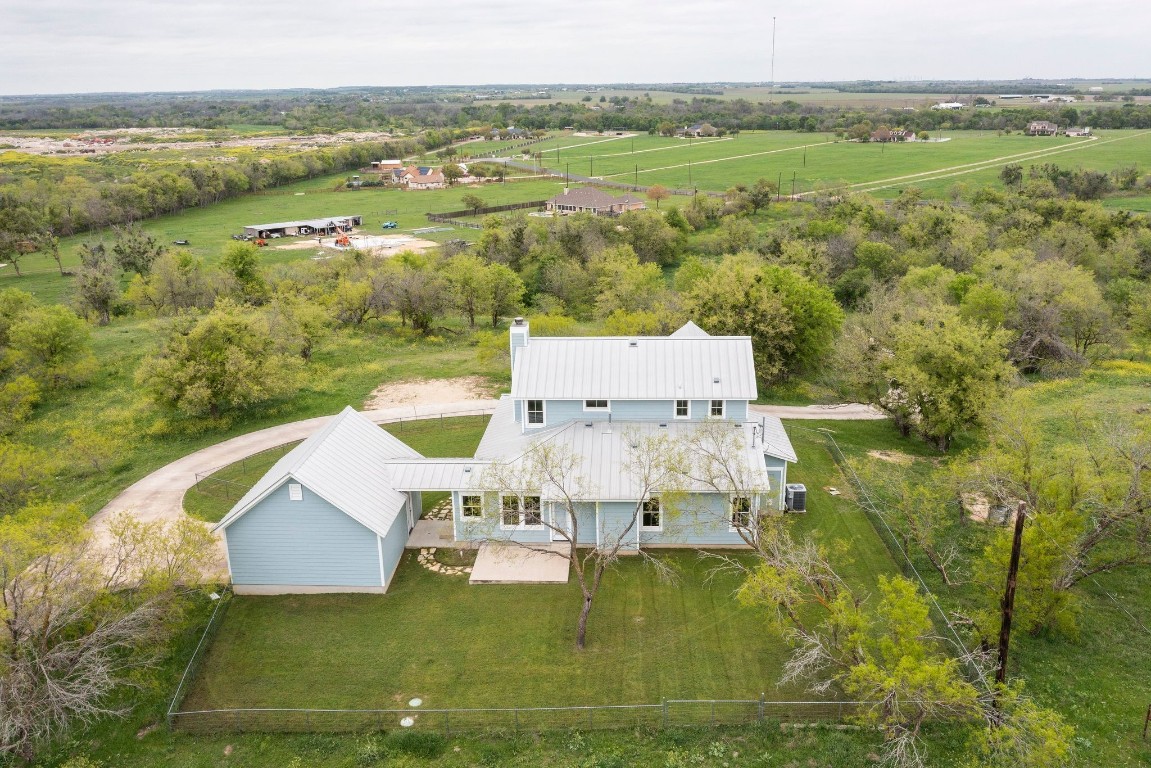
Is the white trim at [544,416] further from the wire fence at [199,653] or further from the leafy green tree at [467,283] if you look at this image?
the leafy green tree at [467,283]

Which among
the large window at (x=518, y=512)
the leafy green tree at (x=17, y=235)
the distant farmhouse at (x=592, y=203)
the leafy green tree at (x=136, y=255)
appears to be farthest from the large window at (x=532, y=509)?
the distant farmhouse at (x=592, y=203)

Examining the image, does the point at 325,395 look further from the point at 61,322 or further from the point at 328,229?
the point at 328,229

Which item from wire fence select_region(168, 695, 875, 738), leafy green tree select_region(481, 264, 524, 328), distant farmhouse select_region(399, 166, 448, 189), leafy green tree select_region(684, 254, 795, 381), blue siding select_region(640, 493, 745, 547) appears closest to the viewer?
wire fence select_region(168, 695, 875, 738)

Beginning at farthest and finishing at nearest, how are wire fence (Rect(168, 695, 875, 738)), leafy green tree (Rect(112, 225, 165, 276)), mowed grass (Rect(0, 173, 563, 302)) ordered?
mowed grass (Rect(0, 173, 563, 302)), leafy green tree (Rect(112, 225, 165, 276)), wire fence (Rect(168, 695, 875, 738))

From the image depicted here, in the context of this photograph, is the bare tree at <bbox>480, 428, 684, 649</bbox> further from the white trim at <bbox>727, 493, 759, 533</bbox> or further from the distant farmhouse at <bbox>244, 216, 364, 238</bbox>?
the distant farmhouse at <bbox>244, 216, 364, 238</bbox>

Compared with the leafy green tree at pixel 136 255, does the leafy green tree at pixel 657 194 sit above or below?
above

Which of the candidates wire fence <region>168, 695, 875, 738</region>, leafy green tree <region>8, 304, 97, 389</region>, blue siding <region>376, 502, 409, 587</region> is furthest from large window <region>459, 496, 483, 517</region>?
leafy green tree <region>8, 304, 97, 389</region>
